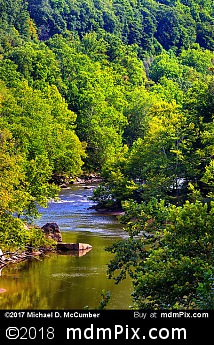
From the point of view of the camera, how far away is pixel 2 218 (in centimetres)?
4012

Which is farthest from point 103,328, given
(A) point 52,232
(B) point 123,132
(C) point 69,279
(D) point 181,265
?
(B) point 123,132

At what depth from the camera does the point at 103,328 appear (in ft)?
54.7

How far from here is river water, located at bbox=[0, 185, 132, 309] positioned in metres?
33.7

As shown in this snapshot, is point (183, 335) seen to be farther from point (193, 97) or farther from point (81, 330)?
point (193, 97)

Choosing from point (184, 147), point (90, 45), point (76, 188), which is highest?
point (90, 45)

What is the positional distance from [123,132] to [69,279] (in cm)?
6114

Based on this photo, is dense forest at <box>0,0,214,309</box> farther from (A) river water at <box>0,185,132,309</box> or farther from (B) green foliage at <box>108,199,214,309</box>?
(A) river water at <box>0,185,132,309</box>

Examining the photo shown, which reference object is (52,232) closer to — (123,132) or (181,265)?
(181,265)

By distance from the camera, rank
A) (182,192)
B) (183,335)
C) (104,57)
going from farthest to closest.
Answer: (104,57)
(182,192)
(183,335)

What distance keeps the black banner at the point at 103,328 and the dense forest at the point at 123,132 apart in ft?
10.2

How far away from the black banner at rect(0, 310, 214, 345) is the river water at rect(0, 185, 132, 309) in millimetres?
14598

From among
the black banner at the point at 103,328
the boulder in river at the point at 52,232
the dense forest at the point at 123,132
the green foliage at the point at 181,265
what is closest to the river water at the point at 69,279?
the dense forest at the point at 123,132

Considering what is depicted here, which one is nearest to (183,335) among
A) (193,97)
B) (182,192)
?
(182,192)

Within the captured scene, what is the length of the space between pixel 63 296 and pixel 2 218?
725cm
